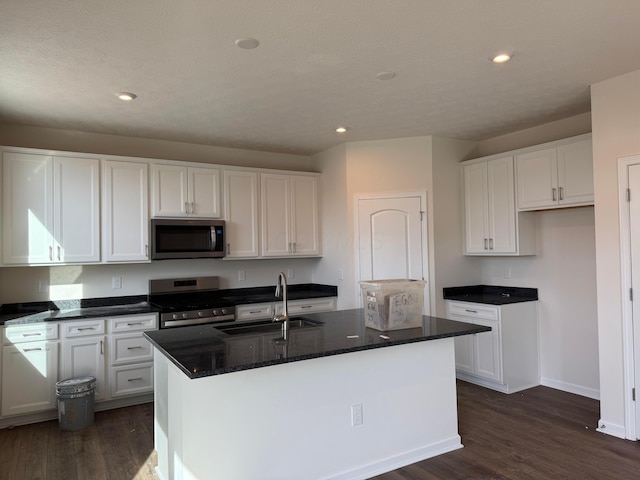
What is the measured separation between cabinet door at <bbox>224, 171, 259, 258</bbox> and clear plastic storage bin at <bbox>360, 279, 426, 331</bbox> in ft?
7.32

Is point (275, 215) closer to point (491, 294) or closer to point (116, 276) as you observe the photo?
point (116, 276)

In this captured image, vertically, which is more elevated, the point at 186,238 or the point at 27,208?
the point at 27,208

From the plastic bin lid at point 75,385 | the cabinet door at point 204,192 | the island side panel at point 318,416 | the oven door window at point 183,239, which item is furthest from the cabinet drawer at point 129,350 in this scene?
the island side panel at point 318,416

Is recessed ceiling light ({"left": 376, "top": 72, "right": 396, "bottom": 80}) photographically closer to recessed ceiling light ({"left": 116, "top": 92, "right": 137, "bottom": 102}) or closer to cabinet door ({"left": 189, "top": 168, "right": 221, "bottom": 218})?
recessed ceiling light ({"left": 116, "top": 92, "right": 137, "bottom": 102})

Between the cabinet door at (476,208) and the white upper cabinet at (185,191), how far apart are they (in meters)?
2.77

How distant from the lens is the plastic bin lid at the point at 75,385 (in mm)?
3510

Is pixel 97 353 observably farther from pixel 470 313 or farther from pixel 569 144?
pixel 569 144

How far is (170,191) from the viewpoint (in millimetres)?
4434

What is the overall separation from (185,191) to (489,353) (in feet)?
11.5

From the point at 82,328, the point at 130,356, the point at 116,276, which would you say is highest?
the point at 116,276

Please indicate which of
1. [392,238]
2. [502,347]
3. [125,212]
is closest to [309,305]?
[392,238]

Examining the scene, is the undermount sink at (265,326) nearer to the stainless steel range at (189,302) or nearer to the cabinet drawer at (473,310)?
the stainless steel range at (189,302)

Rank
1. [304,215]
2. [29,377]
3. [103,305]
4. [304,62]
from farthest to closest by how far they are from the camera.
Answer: [304,215] < [103,305] < [29,377] < [304,62]

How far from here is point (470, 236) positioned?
189 inches
